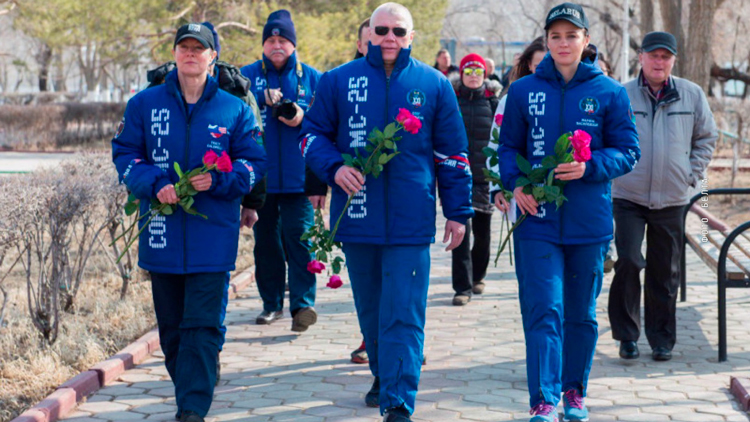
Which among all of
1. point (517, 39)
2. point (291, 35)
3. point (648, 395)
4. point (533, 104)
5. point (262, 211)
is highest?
point (517, 39)

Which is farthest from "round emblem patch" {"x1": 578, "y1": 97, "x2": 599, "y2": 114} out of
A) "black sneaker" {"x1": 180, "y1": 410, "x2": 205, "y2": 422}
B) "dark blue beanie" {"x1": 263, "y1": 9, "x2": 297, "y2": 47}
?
"dark blue beanie" {"x1": 263, "y1": 9, "x2": 297, "y2": 47}

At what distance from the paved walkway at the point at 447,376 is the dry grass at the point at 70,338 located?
1.12ft

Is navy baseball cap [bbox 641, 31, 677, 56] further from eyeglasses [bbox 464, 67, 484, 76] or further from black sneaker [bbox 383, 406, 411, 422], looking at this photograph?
black sneaker [bbox 383, 406, 411, 422]

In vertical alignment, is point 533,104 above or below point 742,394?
above

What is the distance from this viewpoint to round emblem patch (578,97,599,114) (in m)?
4.80

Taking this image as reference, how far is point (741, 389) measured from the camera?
17.4 feet

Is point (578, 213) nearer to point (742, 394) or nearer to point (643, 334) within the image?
point (742, 394)

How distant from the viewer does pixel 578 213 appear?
4797mm

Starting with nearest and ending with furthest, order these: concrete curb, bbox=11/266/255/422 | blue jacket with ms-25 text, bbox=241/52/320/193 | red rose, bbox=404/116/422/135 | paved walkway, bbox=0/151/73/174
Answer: red rose, bbox=404/116/422/135
concrete curb, bbox=11/266/255/422
blue jacket with ms-25 text, bbox=241/52/320/193
paved walkway, bbox=0/151/73/174

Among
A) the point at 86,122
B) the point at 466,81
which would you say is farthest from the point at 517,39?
the point at 466,81

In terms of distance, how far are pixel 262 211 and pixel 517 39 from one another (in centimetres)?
7292

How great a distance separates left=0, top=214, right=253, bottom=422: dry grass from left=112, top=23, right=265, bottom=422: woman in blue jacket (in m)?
1.15

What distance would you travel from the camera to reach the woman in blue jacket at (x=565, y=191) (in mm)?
4727

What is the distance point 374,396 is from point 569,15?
7.04ft
